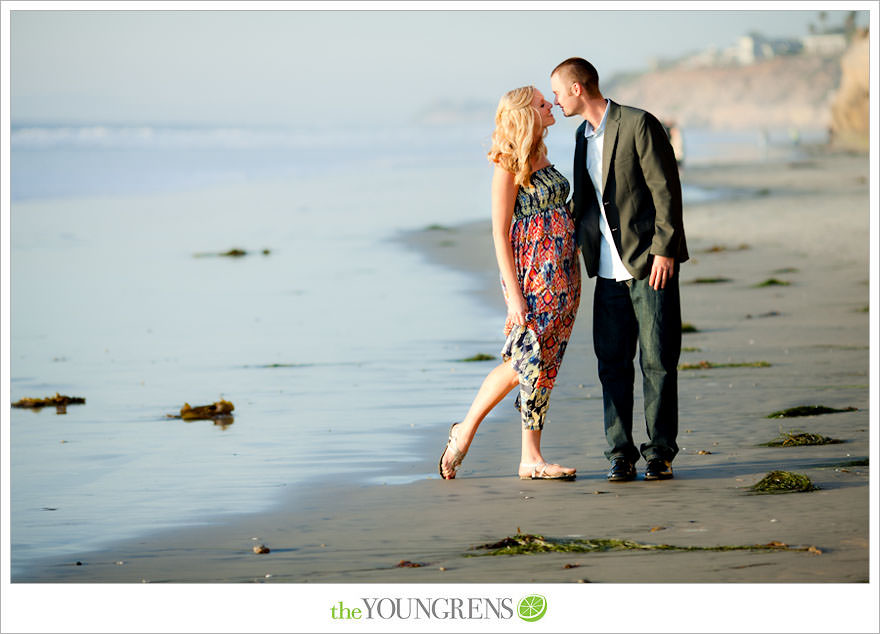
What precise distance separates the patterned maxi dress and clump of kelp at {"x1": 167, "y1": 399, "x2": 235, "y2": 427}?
207 centimetres

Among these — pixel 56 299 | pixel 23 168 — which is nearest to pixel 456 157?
pixel 23 168

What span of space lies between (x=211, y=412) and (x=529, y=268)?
7.84 feet

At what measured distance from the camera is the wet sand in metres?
4.31

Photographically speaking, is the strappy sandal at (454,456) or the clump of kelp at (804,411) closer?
the strappy sandal at (454,456)

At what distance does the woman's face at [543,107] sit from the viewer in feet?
17.6

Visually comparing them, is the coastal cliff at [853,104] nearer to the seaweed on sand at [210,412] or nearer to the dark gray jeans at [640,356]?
the seaweed on sand at [210,412]

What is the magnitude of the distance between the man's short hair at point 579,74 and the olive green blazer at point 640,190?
4.0 inches

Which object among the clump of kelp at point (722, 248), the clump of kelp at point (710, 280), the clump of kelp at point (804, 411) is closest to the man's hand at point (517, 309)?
the clump of kelp at point (804, 411)

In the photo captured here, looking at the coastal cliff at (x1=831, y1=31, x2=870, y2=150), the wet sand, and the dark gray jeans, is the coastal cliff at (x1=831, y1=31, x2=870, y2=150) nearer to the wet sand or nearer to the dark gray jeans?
the wet sand

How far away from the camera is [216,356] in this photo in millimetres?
8984

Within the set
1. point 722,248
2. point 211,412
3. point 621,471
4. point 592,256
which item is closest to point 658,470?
point 621,471

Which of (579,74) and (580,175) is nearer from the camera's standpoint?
(579,74)

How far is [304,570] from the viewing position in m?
4.37

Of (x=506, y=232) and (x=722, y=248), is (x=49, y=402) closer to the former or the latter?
(x=506, y=232)
